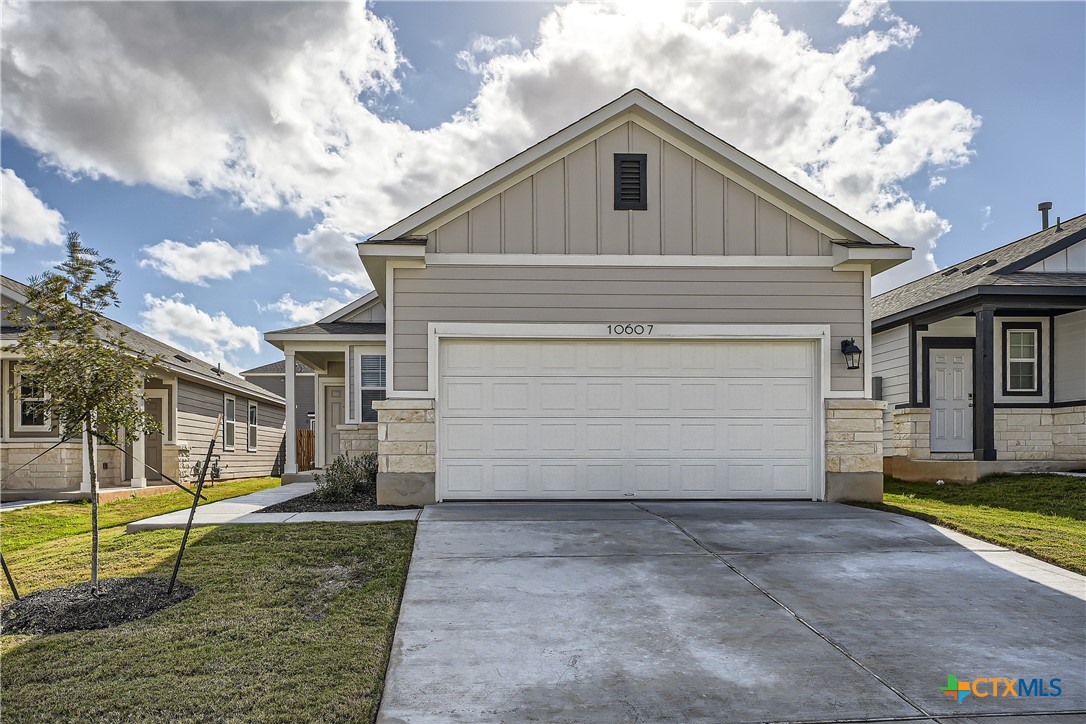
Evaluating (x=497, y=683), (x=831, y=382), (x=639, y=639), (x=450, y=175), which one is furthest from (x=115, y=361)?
(x=450, y=175)

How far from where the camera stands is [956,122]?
14039mm

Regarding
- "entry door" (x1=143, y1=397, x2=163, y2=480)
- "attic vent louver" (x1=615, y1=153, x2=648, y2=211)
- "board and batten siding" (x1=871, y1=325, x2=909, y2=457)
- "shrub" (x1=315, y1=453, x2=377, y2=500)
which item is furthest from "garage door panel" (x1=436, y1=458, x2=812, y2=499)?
"entry door" (x1=143, y1=397, x2=163, y2=480)

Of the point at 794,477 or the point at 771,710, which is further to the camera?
the point at 794,477

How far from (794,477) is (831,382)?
4.46 feet

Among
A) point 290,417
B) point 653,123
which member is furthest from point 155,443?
point 653,123

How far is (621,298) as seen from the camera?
9.39 meters

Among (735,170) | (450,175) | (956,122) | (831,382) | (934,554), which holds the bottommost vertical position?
(934,554)

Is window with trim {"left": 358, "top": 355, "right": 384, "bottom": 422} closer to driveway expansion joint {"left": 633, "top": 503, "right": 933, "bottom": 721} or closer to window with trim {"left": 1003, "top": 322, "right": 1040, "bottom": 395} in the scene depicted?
driveway expansion joint {"left": 633, "top": 503, "right": 933, "bottom": 721}

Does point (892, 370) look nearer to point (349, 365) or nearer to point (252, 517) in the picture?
point (349, 365)

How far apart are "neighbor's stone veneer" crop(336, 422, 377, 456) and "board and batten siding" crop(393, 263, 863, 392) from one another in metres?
4.94

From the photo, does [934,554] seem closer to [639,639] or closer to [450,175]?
[639,639]

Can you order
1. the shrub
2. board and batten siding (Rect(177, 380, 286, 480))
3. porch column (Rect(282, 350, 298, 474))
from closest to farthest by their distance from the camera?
the shrub, porch column (Rect(282, 350, 298, 474)), board and batten siding (Rect(177, 380, 286, 480))

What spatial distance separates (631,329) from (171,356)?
41.7 ft

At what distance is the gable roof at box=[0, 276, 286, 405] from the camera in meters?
13.6
